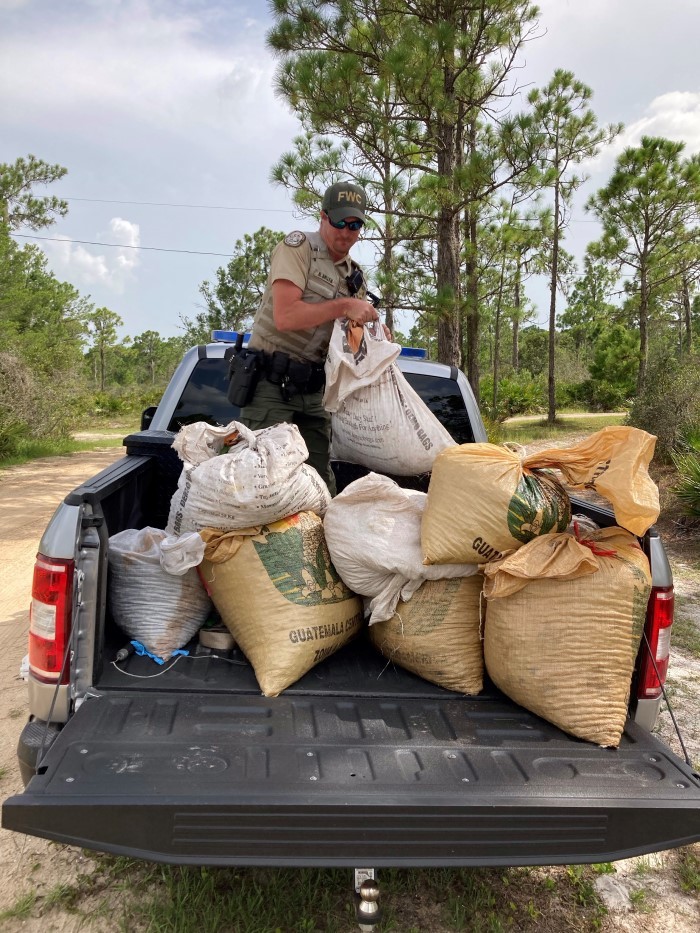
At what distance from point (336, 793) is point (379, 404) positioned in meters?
1.55

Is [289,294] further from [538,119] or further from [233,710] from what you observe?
[538,119]

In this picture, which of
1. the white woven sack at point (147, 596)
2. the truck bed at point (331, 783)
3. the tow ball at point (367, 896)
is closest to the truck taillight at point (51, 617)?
the truck bed at point (331, 783)

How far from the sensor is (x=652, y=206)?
1673cm

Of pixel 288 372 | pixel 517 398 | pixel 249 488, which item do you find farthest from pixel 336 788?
pixel 517 398

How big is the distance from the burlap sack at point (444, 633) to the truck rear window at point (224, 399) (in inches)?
59.3

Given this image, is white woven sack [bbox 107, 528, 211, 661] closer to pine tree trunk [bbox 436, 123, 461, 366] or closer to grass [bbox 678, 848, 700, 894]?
grass [bbox 678, 848, 700, 894]

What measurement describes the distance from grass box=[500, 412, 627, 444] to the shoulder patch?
11.9 m

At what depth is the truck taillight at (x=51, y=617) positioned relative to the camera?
1.73 metres

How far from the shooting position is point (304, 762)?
1.58 metres

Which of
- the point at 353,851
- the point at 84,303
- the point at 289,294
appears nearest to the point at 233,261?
the point at 84,303

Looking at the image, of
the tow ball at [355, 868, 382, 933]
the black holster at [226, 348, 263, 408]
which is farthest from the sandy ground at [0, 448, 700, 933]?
the black holster at [226, 348, 263, 408]

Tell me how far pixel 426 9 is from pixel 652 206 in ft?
35.8

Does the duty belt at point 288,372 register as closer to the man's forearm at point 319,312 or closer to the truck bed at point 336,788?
the man's forearm at point 319,312

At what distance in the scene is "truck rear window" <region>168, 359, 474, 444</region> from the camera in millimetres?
3467
